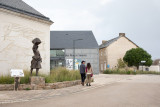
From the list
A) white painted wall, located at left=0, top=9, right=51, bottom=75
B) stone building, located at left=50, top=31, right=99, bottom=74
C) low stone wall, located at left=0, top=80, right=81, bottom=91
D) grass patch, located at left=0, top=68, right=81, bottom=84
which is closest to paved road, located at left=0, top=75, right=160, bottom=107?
low stone wall, located at left=0, top=80, right=81, bottom=91

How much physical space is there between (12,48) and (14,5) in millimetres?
3735

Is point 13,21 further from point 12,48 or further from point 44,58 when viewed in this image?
point 44,58

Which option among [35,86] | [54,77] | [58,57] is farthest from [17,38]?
[58,57]

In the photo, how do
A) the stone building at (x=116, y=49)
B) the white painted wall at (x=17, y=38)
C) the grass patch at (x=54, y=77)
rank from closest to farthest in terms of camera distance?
the grass patch at (x=54, y=77), the white painted wall at (x=17, y=38), the stone building at (x=116, y=49)

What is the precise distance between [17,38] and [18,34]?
0.34 m

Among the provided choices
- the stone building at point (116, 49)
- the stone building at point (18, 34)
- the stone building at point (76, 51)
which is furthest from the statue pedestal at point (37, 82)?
the stone building at point (116, 49)

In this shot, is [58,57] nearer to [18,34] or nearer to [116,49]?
[116,49]

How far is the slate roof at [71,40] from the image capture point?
3853 cm

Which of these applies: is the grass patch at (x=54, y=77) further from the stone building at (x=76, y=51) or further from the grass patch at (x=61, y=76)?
the stone building at (x=76, y=51)

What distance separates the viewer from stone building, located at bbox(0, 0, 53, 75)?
13969mm

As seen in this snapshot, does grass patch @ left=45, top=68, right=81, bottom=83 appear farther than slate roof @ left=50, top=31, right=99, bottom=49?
No

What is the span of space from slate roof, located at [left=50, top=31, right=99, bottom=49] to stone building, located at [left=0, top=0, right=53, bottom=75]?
69.2 feet

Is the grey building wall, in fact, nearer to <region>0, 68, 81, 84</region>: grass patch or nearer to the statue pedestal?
<region>0, 68, 81, 84</region>: grass patch

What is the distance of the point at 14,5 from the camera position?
615 inches
